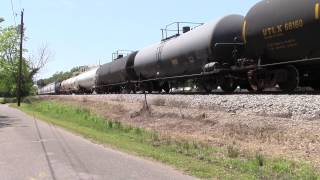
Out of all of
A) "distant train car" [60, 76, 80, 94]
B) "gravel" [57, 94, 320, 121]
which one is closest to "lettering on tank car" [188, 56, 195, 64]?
"gravel" [57, 94, 320, 121]

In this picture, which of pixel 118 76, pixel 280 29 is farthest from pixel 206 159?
pixel 118 76

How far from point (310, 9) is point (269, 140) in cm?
475

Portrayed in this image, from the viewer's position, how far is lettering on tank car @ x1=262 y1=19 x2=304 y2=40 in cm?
1638

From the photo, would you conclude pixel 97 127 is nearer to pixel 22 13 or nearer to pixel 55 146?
pixel 55 146

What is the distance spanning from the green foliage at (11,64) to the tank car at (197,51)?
46.8 metres

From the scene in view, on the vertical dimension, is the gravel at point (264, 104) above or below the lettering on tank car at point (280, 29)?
below

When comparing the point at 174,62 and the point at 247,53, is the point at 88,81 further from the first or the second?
the point at 247,53

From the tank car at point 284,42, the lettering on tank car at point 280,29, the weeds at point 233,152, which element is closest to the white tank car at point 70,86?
the tank car at point 284,42

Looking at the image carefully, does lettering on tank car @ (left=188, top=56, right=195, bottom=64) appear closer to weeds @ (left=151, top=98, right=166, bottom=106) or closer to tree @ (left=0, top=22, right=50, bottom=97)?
weeds @ (left=151, top=98, right=166, bottom=106)

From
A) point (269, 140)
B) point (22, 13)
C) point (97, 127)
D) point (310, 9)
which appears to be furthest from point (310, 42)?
point (22, 13)

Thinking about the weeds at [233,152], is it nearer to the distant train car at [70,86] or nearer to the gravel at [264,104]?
the gravel at [264,104]

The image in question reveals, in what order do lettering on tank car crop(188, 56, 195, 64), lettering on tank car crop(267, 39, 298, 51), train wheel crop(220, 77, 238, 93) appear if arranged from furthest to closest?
lettering on tank car crop(188, 56, 195, 64) < train wheel crop(220, 77, 238, 93) < lettering on tank car crop(267, 39, 298, 51)

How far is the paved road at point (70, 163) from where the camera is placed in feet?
32.6

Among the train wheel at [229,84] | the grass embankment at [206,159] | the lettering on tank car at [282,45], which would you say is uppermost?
the lettering on tank car at [282,45]
